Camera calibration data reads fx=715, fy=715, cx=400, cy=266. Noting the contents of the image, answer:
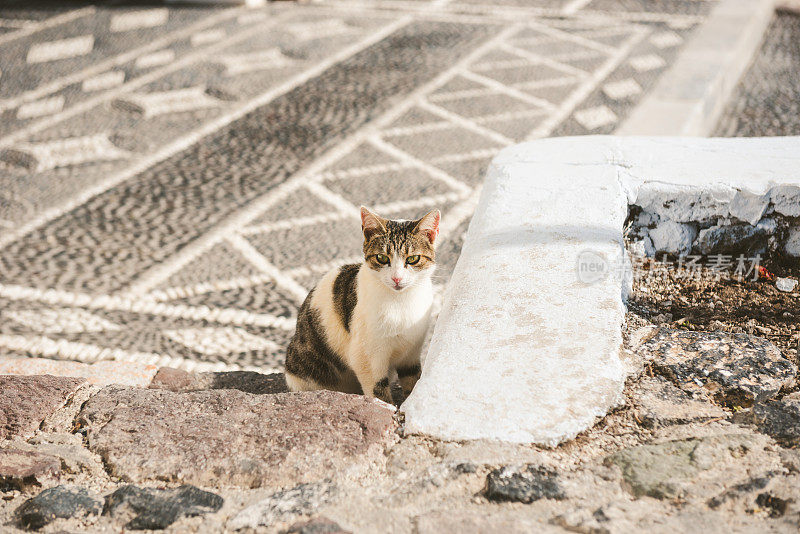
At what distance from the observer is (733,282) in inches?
98.3

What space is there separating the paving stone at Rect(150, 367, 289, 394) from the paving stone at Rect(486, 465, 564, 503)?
1.48 meters

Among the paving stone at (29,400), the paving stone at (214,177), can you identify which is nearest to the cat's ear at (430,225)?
the paving stone at (29,400)

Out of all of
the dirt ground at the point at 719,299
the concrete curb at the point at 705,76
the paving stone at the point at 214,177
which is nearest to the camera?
the dirt ground at the point at 719,299

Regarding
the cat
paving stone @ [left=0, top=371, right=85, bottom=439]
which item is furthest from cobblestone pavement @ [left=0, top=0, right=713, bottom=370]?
paving stone @ [left=0, top=371, right=85, bottom=439]

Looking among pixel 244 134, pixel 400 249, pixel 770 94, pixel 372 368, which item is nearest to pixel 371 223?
pixel 400 249

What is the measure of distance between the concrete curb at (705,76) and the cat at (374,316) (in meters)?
A: 3.28

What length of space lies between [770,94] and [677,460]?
18.1ft

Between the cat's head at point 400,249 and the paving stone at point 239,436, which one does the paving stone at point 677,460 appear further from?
the cat's head at point 400,249

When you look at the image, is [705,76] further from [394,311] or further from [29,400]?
[29,400]

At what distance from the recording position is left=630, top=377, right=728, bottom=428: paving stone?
1832 mm

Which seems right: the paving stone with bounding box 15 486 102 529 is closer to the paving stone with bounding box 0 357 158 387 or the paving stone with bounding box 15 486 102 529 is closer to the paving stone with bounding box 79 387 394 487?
the paving stone with bounding box 79 387 394 487

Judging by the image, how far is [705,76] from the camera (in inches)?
239

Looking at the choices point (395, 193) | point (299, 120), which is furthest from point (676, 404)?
point (299, 120)

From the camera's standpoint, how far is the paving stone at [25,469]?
174 cm
